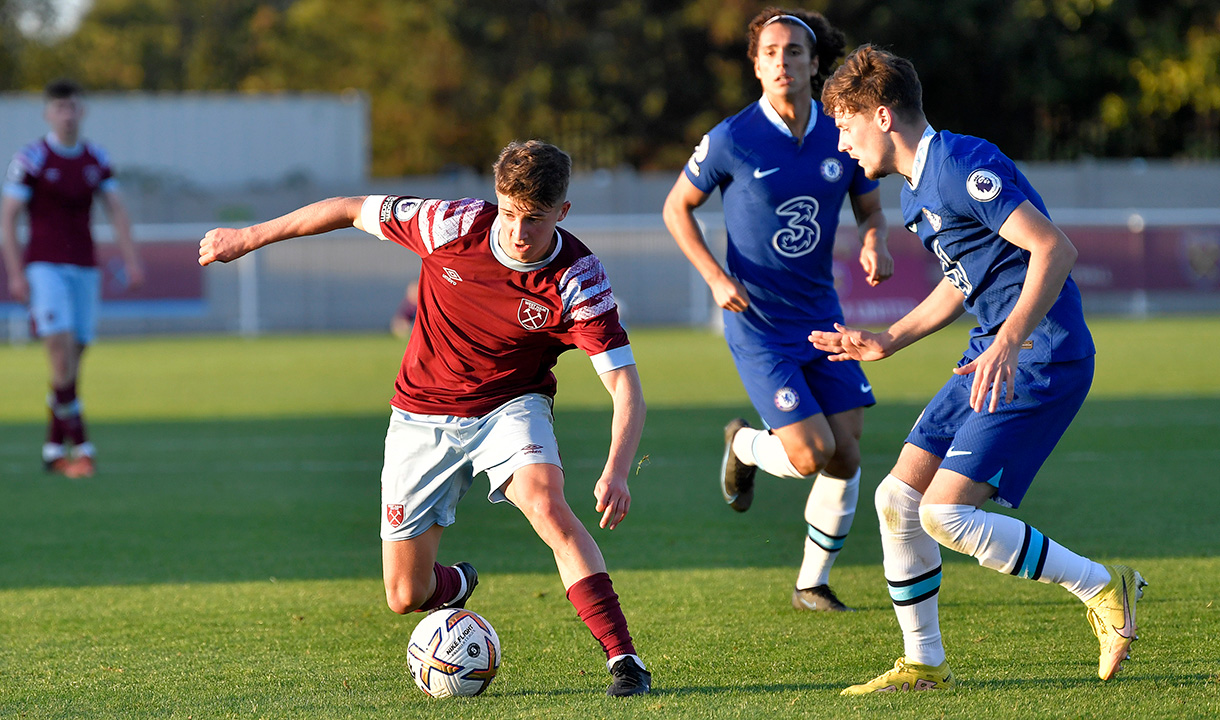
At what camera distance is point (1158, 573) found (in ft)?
18.9

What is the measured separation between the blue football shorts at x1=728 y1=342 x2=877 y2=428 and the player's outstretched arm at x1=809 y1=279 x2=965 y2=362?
1.29m

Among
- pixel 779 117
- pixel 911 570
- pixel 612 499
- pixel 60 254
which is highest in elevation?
pixel 779 117

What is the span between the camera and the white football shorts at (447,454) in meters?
4.38

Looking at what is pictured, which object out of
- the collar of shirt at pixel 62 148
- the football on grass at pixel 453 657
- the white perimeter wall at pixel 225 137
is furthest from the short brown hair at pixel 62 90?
the white perimeter wall at pixel 225 137

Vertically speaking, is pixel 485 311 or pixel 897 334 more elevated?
pixel 897 334

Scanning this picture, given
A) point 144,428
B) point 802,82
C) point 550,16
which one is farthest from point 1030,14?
point 802,82

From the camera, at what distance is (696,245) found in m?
5.73

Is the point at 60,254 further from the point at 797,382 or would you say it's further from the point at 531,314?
the point at 531,314

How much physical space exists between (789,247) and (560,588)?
167 centimetres

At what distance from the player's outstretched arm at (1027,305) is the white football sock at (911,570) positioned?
0.55 meters

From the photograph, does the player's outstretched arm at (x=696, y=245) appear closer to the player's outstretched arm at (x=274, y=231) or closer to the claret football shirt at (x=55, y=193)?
the player's outstretched arm at (x=274, y=231)

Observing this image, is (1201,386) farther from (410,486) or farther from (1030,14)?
(1030,14)

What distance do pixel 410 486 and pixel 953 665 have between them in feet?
5.93

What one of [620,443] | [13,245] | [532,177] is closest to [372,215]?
[532,177]
